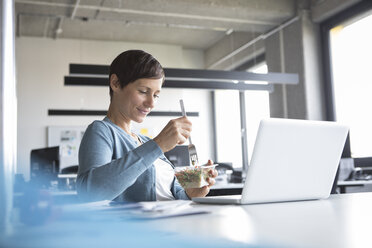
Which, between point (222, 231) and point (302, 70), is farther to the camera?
point (302, 70)

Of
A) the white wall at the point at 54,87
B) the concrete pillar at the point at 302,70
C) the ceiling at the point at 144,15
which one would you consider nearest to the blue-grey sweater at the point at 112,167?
the ceiling at the point at 144,15

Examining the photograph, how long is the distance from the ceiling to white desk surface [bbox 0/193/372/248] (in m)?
5.29

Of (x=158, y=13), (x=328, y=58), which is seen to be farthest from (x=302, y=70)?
(x=158, y=13)

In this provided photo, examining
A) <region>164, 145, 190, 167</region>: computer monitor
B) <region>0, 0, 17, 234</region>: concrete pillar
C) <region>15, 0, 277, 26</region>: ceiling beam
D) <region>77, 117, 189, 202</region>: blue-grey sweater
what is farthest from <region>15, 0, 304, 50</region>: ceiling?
<region>0, 0, 17, 234</region>: concrete pillar

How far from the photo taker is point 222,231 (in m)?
0.62

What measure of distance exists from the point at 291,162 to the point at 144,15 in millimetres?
5443

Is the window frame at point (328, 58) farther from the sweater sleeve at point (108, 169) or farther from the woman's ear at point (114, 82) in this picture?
the sweater sleeve at point (108, 169)

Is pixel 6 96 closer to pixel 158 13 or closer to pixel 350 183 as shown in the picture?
pixel 350 183

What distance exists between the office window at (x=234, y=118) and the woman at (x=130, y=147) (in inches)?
250

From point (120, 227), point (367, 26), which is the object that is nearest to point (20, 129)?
point (367, 26)

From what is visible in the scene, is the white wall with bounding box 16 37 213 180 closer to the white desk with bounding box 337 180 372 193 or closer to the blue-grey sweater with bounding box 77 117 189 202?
the white desk with bounding box 337 180 372 193

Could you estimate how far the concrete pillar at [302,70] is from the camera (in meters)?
6.21

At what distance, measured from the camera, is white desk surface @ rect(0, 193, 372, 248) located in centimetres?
42

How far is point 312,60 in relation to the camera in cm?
629
